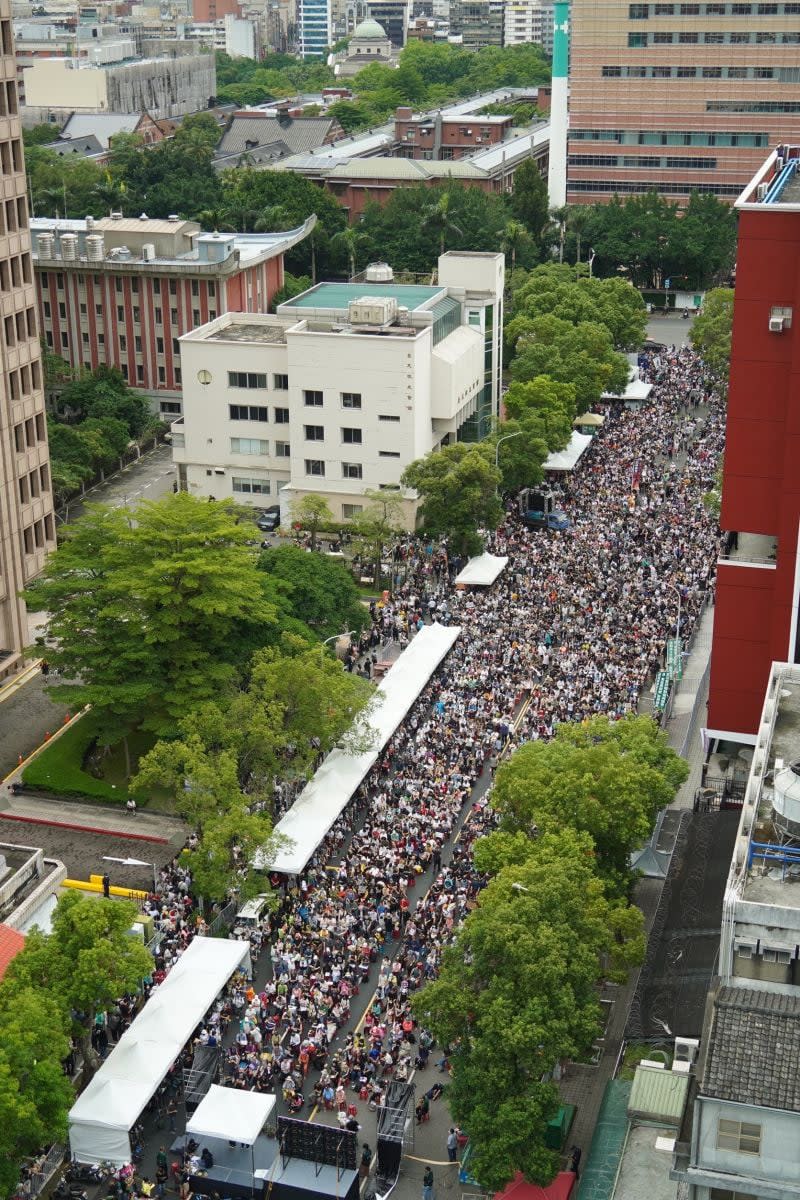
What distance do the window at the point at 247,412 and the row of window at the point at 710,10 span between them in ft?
250

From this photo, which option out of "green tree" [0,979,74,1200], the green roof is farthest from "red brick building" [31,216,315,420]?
"green tree" [0,979,74,1200]

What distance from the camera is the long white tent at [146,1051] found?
133ft

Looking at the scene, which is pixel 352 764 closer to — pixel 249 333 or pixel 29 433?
pixel 29 433

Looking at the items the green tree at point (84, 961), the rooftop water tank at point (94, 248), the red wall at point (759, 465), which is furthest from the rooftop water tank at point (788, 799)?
the rooftop water tank at point (94, 248)

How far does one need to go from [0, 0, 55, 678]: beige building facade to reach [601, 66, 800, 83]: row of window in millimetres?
91014

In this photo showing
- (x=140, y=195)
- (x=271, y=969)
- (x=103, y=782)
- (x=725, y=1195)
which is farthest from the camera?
(x=140, y=195)

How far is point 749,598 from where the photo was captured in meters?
52.8

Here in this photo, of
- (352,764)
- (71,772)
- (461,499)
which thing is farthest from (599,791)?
(461,499)

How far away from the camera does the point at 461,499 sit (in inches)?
3140

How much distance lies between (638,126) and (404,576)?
276ft

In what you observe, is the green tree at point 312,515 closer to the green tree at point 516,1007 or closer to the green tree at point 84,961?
the green tree at point 84,961

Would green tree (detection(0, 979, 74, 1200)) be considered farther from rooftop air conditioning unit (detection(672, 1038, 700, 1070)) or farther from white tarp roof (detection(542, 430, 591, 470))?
white tarp roof (detection(542, 430, 591, 470))

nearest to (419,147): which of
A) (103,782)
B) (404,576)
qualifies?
(404,576)

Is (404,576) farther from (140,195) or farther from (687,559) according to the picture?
(140,195)
